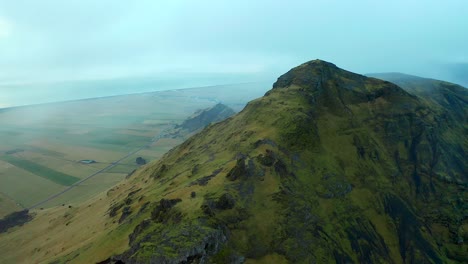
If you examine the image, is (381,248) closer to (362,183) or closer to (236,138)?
(362,183)

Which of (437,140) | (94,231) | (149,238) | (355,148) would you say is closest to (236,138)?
(355,148)

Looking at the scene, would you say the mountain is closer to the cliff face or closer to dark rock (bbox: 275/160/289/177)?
the cliff face

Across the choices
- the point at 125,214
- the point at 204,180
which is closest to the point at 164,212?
the point at 204,180

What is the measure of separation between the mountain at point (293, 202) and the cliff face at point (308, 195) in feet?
1.42

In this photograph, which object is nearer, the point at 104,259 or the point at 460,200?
the point at 104,259

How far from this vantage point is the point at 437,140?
199 meters

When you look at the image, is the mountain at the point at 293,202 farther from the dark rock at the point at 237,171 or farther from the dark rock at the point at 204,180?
the dark rock at the point at 204,180

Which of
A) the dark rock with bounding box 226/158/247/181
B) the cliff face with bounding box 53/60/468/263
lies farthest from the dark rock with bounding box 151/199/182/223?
the dark rock with bounding box 226/158/247/181

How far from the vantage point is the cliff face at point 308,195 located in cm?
9938

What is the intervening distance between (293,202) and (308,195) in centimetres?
1198

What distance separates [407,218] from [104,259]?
390 ft

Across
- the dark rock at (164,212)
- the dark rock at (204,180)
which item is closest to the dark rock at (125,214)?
the dark rock at (204,180)

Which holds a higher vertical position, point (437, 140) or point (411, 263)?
point (437, 140)

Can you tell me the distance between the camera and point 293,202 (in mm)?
119812
